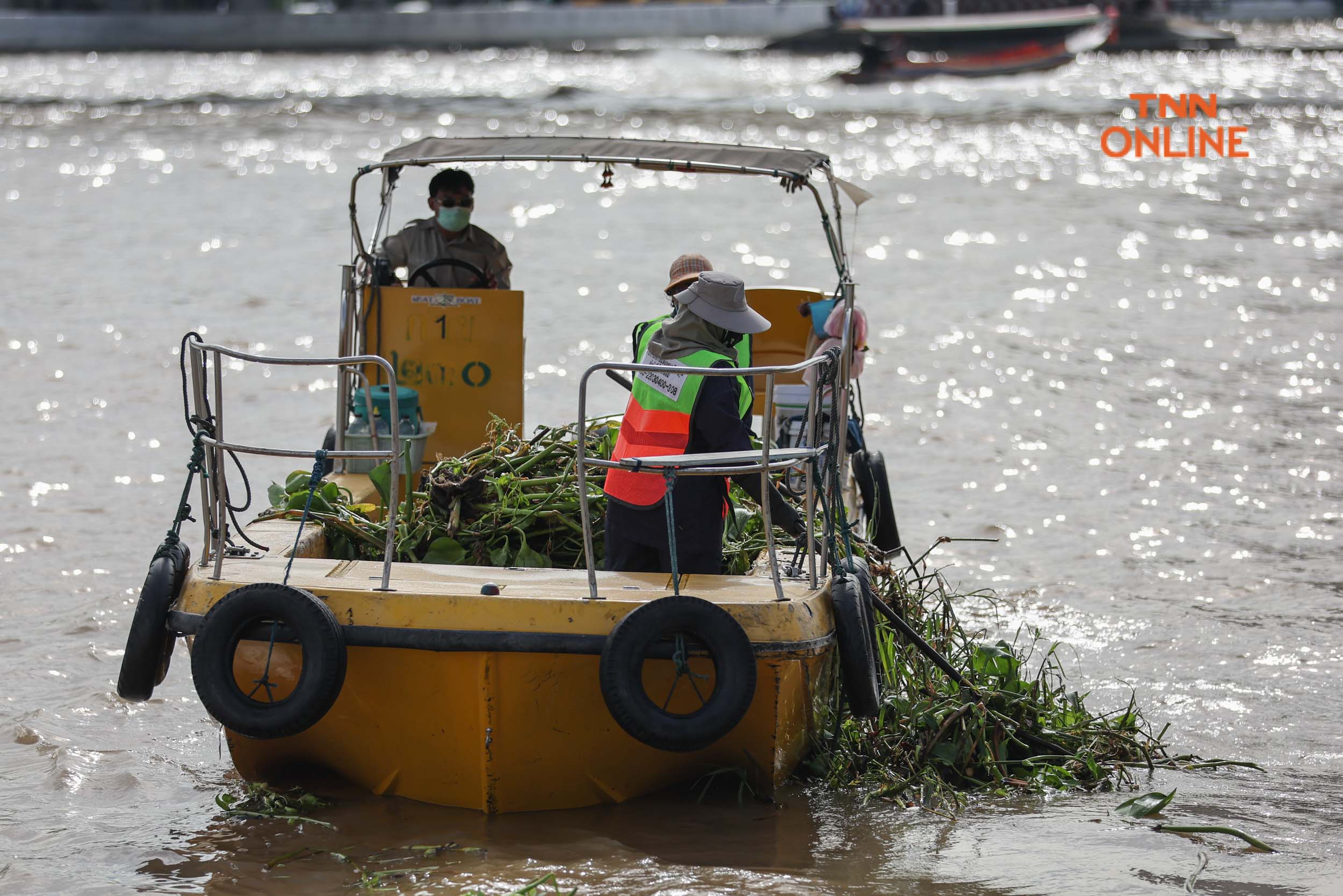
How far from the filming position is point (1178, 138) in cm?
3319

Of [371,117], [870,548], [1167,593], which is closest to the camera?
[870,548]

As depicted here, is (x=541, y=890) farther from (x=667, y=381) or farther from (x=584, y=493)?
(x=667, y=381)

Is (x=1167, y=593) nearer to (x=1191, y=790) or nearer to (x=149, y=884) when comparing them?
(x=1191, y=790)

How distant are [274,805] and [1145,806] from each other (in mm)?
2950

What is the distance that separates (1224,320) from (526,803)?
13.1 meters

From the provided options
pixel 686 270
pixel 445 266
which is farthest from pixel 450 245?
pixel 686 270

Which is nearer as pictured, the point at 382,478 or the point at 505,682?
the point at 505,682

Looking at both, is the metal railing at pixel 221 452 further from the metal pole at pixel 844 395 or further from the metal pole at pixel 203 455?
the metal pole at pixel 844 395

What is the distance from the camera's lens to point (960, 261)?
20.3 metres

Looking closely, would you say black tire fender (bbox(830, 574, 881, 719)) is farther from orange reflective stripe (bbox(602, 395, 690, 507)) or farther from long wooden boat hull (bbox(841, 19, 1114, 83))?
long wooden boat hull (bbox(841, 19, 1114, 83))

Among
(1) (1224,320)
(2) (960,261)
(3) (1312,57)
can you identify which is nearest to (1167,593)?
(1) (1224,320)

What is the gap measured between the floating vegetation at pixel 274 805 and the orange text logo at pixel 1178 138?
89.3 ft

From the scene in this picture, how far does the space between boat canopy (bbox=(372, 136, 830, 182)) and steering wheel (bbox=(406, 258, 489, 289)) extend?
594mm

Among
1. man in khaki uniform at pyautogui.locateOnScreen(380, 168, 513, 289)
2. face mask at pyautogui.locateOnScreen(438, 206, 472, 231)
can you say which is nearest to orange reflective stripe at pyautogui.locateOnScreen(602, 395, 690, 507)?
man in khaki uniform at pyautogui.locateOnScreen(380, 168, 513, 289)
